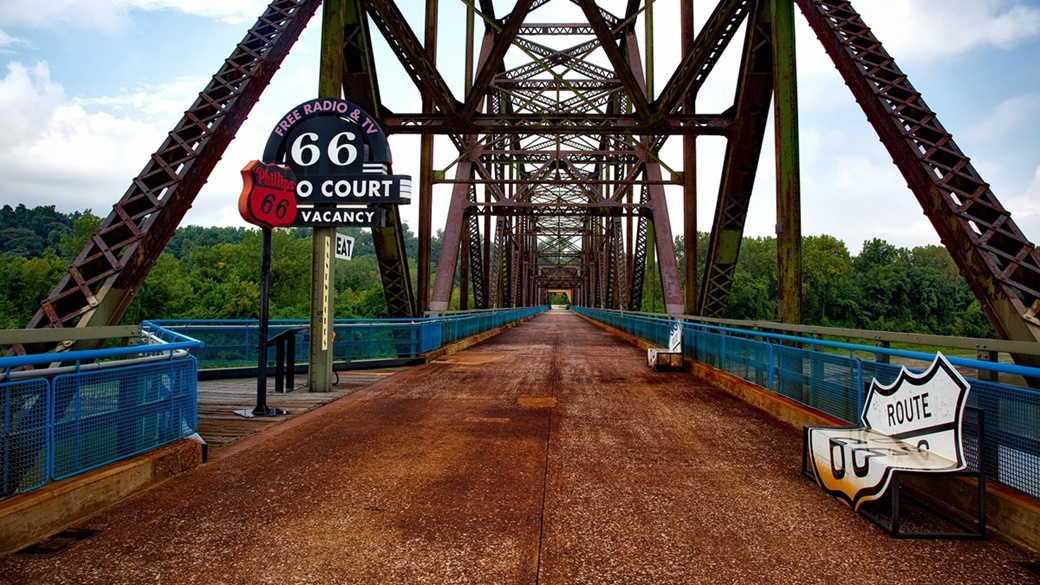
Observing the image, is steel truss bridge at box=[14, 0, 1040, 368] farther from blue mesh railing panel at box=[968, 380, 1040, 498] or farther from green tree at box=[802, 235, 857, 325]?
green tree at box=[802, 235, 857, 325]

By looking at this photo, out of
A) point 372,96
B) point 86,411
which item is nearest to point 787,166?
point 372,96

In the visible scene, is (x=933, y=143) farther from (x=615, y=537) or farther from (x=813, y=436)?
(x=615, y=537)

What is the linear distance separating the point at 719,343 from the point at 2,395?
10439 millimetres

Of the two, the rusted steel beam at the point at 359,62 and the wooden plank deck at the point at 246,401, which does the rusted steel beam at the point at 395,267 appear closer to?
the wooden plank deck at the point at 246,401

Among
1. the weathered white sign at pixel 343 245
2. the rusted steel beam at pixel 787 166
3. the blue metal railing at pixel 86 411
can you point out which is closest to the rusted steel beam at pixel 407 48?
the weathered white sign at pixel 343 245

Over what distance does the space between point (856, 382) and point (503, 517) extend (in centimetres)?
396

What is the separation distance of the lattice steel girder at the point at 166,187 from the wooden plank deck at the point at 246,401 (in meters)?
1.73

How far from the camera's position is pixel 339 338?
12766 mm

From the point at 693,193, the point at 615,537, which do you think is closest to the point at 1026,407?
the point at 615,537

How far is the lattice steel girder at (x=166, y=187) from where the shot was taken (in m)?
6.11

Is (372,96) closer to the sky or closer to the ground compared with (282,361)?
closer to the sky

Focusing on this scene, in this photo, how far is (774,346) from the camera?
8141 mm

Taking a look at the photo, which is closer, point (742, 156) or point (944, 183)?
point (944, 183)

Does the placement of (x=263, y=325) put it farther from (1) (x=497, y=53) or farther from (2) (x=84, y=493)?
(1) (x=497, y=53)
